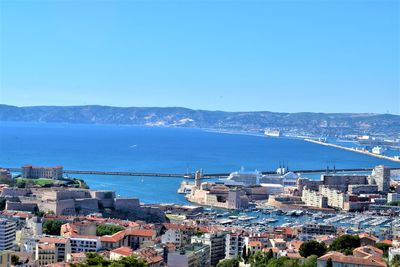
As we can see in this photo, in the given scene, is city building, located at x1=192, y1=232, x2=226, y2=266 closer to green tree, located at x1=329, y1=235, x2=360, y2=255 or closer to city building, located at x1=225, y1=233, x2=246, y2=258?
city building, located at x1=225, y1=233, x2=246, y2=258

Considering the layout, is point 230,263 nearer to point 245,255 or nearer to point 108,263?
point 245,255

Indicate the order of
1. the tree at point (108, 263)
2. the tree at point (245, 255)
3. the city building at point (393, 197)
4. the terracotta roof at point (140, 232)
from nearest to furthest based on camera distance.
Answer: the tree at point (108, 263) < the tree at point (245, 255) < the terracotta roof at point (140, 232) < the city building at point (393, 197)

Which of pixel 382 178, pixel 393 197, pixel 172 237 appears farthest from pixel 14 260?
pixel 382 178

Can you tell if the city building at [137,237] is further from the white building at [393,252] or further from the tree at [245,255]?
the white building at [393,252]

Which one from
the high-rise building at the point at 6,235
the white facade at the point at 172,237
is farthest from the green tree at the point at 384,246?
the high-rise building at the point at 6,235

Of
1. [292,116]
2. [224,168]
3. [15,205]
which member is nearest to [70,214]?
[15,205]

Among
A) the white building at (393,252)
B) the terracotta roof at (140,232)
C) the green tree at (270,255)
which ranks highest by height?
the white building at (393,252)
